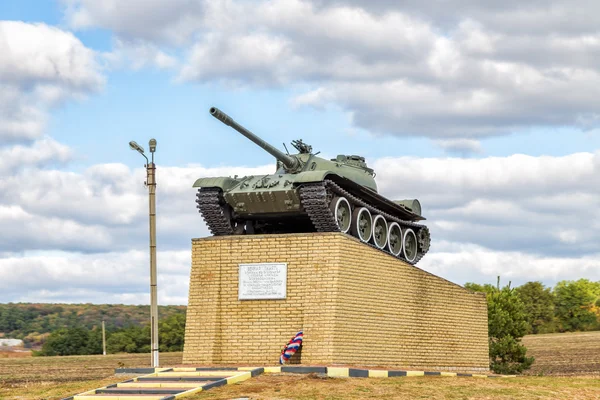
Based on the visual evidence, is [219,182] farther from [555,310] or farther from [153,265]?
[555,310]

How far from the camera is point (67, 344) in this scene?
220 ft

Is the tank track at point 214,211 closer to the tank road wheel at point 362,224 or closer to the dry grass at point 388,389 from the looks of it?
the tank road wheel at point 362,224

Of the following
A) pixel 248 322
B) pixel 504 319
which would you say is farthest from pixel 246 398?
pixel 504 319

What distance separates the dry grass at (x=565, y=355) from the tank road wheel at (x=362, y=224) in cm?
920

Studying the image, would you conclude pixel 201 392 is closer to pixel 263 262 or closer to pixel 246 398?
pixel 246 398

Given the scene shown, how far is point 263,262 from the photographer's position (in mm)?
25547

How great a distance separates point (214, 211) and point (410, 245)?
28.8 feet

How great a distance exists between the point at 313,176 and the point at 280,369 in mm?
5575

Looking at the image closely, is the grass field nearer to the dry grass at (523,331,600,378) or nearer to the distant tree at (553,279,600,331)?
the dry grass at (523,331,600,378)

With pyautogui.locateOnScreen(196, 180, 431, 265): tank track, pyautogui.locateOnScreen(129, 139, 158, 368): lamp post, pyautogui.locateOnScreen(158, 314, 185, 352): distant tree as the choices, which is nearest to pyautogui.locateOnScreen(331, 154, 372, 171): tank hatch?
pyautogui.locateOnScreen(196, 180, 431, 265): tank track

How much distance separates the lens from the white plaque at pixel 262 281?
82.7 feet

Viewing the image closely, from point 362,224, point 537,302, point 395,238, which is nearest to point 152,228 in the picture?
point 362,224

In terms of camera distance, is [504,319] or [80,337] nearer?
[504,319]

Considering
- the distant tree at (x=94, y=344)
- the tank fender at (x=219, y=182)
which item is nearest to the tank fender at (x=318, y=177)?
the tank fender at (x=219, y=182)
